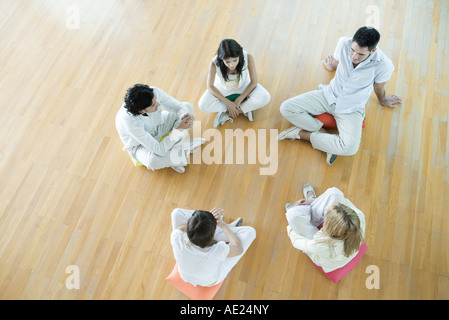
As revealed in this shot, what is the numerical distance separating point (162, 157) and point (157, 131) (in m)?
0.21

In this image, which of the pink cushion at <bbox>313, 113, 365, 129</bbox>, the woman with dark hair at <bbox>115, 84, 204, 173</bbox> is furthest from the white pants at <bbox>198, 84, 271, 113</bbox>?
the pink cushion at <bbox>313, 113, 365, 129</bbox>

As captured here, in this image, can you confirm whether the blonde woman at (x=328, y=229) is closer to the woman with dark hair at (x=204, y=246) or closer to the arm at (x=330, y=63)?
the woman with dark hair at (x=204, y=246)

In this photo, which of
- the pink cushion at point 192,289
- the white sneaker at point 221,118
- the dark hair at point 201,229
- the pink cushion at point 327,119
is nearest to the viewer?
the dark hair at point 201,229

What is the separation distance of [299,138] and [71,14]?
2728 millimetres

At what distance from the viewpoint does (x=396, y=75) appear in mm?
2836

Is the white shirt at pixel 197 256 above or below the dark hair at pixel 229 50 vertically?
below

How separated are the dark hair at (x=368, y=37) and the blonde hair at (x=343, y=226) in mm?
1071

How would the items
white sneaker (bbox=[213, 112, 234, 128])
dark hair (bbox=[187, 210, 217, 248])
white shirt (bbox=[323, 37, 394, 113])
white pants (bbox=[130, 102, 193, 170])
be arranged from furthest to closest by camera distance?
white sneaker (bbox=[213, 112, 234, 128]) < white pants (bbox=[130, 102, 193, 170]) < white shirt (bbox=[323, 37, 394, 113]) < dark hair (bbox=[187, 210, 217, 248])

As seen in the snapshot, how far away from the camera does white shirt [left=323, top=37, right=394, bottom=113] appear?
2.22 metres

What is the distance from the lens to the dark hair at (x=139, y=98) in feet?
6.41

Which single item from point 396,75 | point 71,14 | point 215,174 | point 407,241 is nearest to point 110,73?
point 71,14

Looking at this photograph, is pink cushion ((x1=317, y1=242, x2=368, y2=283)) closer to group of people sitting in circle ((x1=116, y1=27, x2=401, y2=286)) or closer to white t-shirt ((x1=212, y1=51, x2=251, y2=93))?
group of people sitting in circle ((x1=116, y1=27, x2=401, y2=286))

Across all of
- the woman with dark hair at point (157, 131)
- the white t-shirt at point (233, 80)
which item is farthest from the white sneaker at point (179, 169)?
the white t-shirt at point (233, 80)

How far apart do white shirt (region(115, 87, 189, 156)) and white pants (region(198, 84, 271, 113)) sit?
0.77ft
